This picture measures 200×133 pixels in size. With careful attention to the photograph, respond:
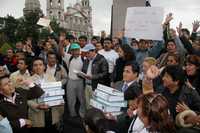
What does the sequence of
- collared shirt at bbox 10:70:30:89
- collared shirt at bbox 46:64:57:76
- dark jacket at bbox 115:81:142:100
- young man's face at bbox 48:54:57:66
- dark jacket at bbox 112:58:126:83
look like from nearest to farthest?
dark jacket at bbox 115:81:142:100 < collared shirt at bbox 10:70:30:89 < dark jacket at bbox 112:58:126:83 < collared shirt at bbox 46:64:57:76 < young man's face at bbox 48:54:57:66

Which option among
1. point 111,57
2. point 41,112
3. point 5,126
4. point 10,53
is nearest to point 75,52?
point 111,57

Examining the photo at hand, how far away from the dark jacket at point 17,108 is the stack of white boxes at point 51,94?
0.15 metres

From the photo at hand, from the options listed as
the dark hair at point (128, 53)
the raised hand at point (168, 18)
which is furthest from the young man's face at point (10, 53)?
the raised hand at point (168, 18)

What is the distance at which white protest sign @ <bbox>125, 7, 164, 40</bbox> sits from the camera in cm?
760

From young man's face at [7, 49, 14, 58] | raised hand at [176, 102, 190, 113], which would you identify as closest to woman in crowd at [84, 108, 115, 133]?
raised hand at [176, 102, 190, 113]

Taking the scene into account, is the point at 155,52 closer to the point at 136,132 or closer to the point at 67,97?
the point at 67,97

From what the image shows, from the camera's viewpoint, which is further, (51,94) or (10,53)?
(10,53)

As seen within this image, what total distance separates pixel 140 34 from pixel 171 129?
14.7 feet

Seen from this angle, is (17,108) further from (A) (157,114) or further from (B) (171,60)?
(A) (157,114)

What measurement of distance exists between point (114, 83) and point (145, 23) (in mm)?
1290

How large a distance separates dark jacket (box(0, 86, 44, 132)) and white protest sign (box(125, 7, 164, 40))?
2441 millimetres

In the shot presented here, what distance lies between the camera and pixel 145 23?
7.75 m

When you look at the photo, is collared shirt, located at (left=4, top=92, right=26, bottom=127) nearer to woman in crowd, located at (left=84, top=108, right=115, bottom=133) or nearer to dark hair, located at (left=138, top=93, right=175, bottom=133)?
woman in crowd, located at (left=84, top=108, right=115, bottom=133)

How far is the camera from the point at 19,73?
761 centimetres
